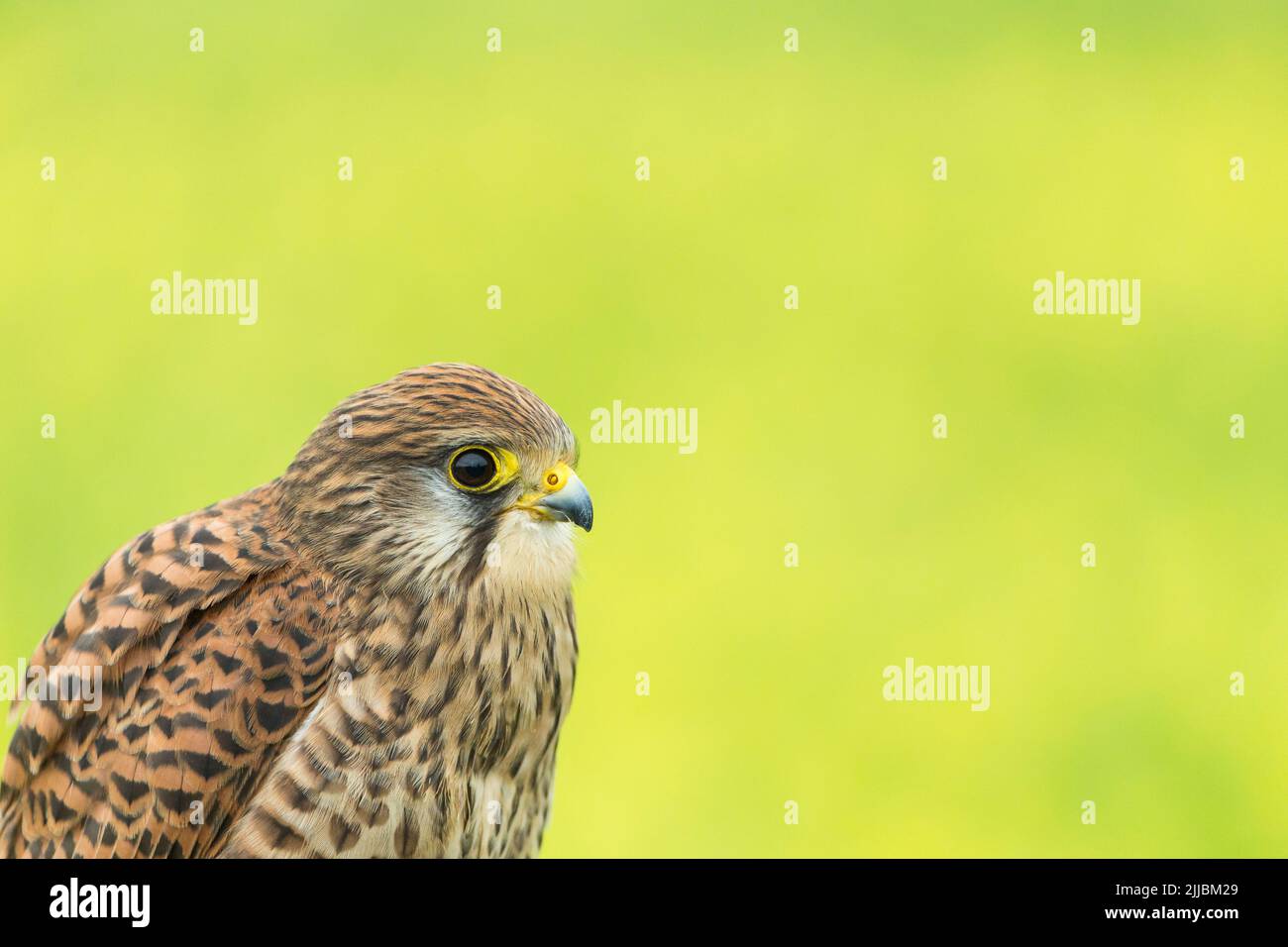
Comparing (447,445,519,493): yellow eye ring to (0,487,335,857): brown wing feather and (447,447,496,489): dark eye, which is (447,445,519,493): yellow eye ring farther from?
(0,487,335,857): brown wing feather

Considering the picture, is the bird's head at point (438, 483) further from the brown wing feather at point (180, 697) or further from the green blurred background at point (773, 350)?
the green blurred background at point (773, 350)

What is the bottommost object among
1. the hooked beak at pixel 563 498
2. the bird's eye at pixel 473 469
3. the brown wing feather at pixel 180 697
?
the brown wing feather at pixel 180 697

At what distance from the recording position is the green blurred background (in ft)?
25.6

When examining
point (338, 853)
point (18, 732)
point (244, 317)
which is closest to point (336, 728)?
point (338, 853)

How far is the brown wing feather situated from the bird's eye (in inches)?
16.1

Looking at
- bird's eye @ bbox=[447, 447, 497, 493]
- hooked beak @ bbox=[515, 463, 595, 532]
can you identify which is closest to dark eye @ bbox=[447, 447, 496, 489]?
bird's eye @ bbox=[447, 447, 497, 493]

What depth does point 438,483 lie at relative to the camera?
4.20 meters

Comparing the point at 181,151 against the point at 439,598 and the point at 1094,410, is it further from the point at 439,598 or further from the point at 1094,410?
the point at 439,598

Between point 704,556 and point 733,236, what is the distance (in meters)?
2.96

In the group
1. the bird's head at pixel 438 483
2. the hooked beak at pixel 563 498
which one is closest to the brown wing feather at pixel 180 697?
the bird's head at pixel 438 483

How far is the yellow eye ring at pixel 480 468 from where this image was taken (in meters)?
4.16

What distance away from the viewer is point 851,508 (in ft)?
29.4

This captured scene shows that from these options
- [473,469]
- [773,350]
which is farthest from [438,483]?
[773,350]

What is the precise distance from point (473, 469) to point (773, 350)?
6.17 meters
